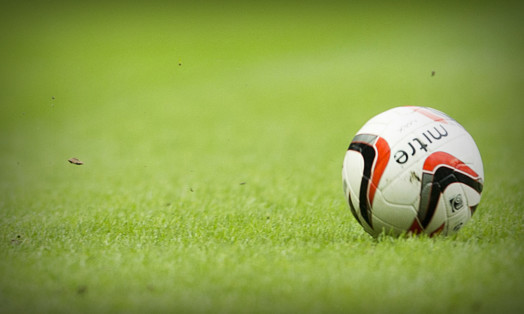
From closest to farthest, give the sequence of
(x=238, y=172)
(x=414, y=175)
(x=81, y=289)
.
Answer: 1. (x=81, y=289)
2. (x=414, y=175)
3. (x=238, y=172)

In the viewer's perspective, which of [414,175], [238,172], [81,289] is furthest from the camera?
[238,172]

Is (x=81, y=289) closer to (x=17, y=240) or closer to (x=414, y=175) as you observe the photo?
(x=17, y=240)

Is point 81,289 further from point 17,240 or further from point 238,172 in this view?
point 238,172

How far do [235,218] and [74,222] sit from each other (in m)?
1.80

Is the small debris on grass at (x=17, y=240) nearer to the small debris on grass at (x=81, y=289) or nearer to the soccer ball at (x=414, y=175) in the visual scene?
the small debris on grass at (x=81, y=289)

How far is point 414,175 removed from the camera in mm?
4688

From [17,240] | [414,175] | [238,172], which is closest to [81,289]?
[17,240]

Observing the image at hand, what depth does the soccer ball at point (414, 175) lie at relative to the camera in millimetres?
4703

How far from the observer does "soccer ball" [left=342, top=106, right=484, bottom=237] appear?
470 cm

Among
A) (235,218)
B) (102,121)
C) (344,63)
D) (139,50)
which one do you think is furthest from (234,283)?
(139,50)

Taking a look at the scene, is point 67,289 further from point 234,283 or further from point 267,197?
point 267,197

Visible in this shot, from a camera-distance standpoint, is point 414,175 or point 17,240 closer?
point 414,175

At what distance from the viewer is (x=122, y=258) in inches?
187

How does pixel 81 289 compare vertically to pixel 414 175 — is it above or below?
below
